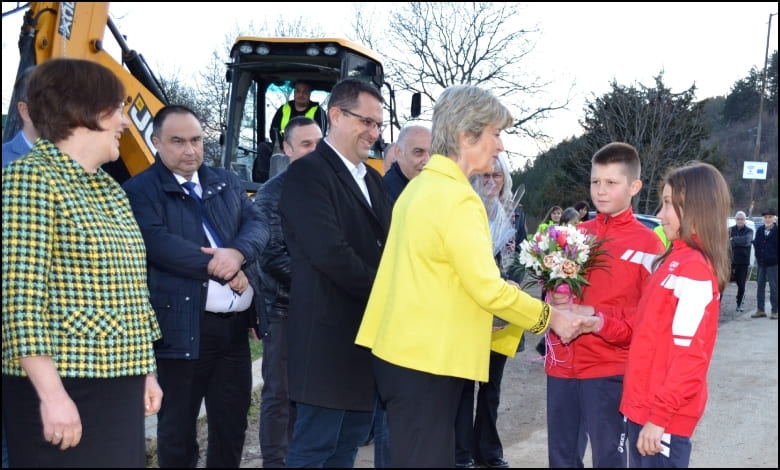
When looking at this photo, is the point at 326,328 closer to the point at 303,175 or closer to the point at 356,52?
the point at 303,175

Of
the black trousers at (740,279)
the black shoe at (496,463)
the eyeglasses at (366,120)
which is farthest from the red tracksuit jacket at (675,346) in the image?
the black trousers at (740,279)

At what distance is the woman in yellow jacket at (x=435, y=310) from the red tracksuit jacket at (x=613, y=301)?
3.44 ft

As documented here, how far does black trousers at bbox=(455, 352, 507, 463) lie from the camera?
5109mm

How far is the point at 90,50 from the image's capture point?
7.13m

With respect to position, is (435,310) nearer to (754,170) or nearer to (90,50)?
(90,50)

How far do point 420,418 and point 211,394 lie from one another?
74.8 inches

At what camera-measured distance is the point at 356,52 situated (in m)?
9.43

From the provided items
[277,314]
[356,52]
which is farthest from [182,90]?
[277,314]

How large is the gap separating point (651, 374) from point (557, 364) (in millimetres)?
718

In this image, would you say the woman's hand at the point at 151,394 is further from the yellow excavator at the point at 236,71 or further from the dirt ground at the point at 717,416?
the yellow excavator at the point at 236,71

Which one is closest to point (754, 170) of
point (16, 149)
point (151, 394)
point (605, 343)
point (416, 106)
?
point (416, 106)

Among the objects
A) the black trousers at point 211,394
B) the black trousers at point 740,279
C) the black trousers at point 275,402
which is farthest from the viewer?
the black trousers at point 740,279

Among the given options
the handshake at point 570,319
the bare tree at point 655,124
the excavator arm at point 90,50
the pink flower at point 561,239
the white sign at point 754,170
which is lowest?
the handshake at point 570,319

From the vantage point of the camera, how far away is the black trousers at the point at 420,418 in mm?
2684
